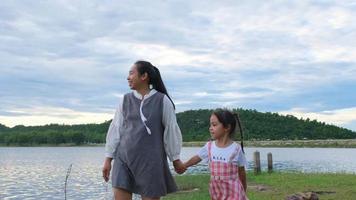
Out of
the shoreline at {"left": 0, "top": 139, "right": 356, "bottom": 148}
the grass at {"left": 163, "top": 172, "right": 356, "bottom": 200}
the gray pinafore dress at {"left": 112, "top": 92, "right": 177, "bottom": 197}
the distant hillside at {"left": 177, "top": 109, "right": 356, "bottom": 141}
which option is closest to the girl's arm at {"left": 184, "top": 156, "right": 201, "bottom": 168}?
the gray pinafore dress at {"left": 112, "top": 92, "right": 177, "bottom": 197}

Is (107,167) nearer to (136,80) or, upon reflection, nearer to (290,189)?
(136,80)

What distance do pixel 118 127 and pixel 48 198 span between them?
53.6 feet

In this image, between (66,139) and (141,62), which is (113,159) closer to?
(141,62)

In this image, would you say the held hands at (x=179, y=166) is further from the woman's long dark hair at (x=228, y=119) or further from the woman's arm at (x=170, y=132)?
the woman's long dark hair at (x=228, y=119)

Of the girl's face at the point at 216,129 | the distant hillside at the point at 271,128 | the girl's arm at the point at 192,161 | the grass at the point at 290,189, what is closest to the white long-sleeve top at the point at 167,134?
the girl's arm at the point at 192,161

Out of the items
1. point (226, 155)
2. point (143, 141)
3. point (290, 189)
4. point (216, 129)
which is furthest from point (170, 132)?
point (290, 189)

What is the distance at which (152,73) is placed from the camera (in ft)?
17.9

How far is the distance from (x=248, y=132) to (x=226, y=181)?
98.3 metres

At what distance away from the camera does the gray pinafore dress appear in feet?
17.0

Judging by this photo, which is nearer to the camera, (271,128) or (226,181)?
(226,181)

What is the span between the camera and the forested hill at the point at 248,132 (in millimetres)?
103537

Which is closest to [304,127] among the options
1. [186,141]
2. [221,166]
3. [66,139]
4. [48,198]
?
[186,141]

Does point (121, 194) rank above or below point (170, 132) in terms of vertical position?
below

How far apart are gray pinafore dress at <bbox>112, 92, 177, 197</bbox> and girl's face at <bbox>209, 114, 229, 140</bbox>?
0.62m
